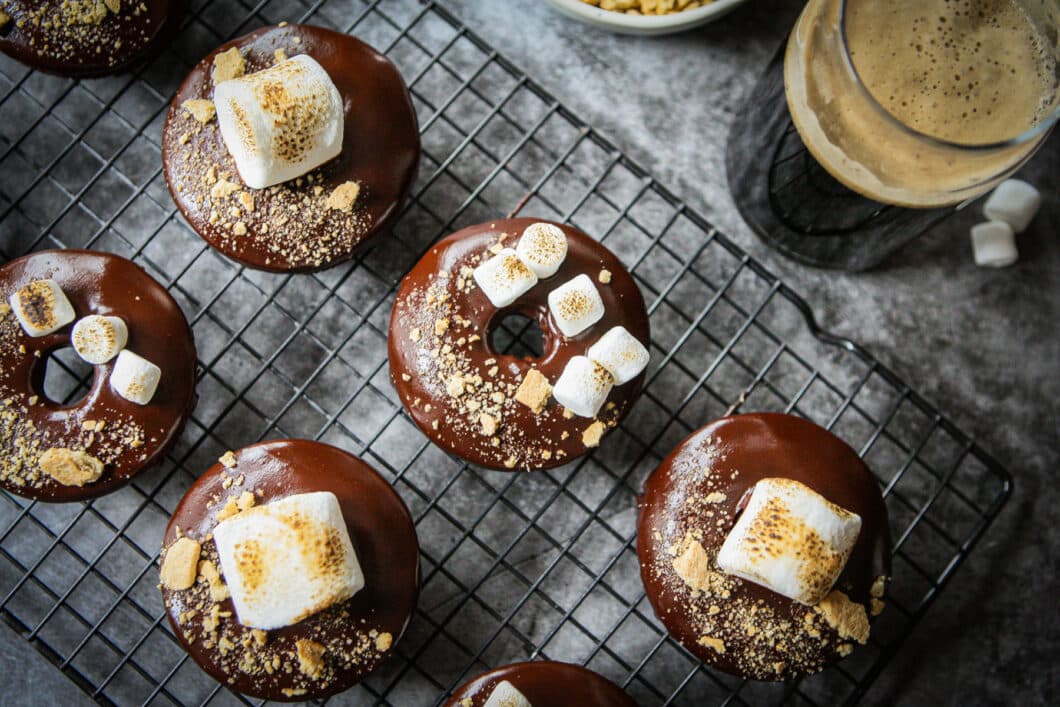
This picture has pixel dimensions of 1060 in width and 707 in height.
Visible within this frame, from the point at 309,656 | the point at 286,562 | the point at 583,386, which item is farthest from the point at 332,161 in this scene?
the point at 309,656

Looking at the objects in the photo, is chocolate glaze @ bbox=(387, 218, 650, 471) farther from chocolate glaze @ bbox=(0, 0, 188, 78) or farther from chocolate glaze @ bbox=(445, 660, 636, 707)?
chocolate glaze @ bbox=(0, 0, 188, 78)

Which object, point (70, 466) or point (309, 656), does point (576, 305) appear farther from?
point (70, 466)

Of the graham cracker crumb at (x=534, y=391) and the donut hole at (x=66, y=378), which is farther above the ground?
A: the graham cracker crumb at (x=534, y=391)

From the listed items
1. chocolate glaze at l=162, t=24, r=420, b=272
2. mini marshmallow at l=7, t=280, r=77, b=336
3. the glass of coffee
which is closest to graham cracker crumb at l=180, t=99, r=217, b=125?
chocolate glaze at l=162, t=24, r=420, b=272

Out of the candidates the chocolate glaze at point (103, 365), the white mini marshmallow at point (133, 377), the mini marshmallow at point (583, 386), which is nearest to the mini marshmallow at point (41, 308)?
the chocolate glaze at point (103, 365)

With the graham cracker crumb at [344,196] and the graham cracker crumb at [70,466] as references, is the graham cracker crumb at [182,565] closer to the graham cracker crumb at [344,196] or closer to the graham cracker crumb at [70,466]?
the graham cracker crumb at [70,466]

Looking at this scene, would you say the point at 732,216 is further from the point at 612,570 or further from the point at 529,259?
the point at 612,570

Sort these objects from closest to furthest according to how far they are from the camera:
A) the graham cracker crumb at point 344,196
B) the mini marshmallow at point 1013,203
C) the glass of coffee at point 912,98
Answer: the glass of coffee at point 912,98, the graham cracker crumb at point 344,196, the mini marshmallow at point 1013,203
